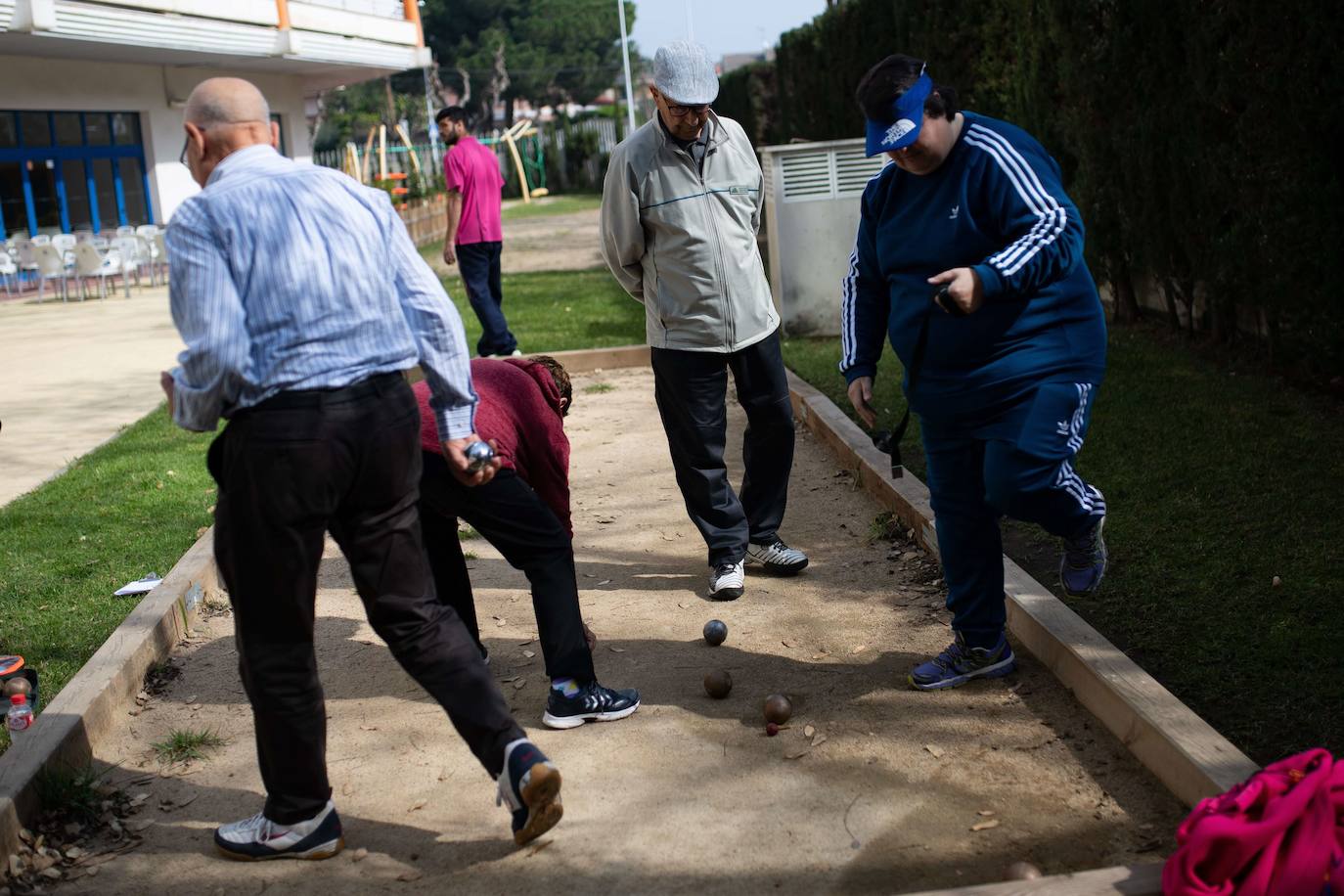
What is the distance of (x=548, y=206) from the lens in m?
41.2

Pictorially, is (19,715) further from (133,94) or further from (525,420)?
(133,94)

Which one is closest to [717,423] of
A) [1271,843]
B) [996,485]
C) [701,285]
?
[701,285]

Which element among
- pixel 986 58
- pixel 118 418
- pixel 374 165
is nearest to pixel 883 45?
pixel 986 58

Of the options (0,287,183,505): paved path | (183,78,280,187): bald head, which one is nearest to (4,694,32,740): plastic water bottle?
(183,78,280,187): bald head

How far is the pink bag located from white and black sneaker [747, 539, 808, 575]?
3.04 meters

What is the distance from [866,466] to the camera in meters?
7.19

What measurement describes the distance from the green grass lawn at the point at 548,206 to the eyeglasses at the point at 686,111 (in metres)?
28.2

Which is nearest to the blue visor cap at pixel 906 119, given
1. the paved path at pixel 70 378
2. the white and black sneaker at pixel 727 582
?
the white and black sneaker at pixel 727 582

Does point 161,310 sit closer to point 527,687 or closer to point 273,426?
point 527,687

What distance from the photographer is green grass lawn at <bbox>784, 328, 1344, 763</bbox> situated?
4.21 m

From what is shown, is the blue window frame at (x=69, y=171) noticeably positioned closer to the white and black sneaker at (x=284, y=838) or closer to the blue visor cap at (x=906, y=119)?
the white and black sneaker at (x=284, y=838)

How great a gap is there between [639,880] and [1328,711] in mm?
2095

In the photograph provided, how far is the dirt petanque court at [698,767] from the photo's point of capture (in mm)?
3545

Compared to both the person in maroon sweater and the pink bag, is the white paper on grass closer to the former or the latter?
the person in maroon sweater
